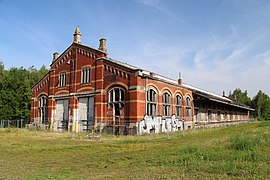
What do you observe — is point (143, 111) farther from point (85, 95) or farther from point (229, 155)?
point (229, 155)

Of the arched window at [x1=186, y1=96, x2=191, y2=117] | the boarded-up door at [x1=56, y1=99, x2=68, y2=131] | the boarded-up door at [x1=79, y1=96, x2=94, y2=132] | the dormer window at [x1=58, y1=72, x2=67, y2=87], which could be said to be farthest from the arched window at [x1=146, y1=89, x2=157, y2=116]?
the dormer window at [x1=58, y1=72, x2=67, y2=87]

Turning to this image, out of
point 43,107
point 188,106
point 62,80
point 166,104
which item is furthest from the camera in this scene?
point 43,107

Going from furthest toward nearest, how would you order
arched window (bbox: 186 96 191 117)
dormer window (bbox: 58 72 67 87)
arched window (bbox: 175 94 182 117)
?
arched window (bbox: 186 96 191 117) → dormer window (bbox: 58 72 67 87) → arched window (bbox: 175 94 182 117)

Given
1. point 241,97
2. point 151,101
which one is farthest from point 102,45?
point 241,97

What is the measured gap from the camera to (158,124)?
2875cm

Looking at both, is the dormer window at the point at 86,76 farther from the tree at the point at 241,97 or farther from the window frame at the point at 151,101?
the tree at the point at 241,97

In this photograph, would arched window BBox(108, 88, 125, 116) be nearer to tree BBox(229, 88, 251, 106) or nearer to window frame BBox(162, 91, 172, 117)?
window frame BBox(162, 91, 172, 117)

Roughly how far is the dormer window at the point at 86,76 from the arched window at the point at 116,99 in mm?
4104

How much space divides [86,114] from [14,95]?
23.4m

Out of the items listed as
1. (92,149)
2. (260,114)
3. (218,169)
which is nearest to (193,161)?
(218,169)

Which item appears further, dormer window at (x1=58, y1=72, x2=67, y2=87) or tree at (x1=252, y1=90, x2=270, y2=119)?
tree at (x1=252, y1=90, x2=270, y2=119)

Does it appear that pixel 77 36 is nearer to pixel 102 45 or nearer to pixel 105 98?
pixel 102 45

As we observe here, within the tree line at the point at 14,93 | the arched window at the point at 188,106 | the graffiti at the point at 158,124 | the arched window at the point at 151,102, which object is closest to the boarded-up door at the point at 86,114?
the graffiti at the point at 158,124

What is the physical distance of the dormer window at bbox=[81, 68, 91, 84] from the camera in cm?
3096
